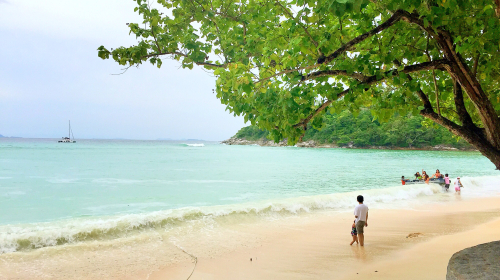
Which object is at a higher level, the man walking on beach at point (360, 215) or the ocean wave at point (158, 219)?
the man walking on beach at point (360, 215)

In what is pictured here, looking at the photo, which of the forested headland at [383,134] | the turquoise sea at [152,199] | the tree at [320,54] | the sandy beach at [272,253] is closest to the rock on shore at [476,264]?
the tree at [320,54]

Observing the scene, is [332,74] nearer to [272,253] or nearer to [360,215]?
[360,215]

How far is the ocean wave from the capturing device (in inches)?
352

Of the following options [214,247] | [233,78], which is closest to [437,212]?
[214,247]

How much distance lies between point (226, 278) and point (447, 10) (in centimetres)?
559

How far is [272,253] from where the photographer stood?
761 cm

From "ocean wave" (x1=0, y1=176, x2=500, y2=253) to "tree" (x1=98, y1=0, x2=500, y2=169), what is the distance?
7.04m

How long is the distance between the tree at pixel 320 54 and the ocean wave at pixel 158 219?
23.1ft

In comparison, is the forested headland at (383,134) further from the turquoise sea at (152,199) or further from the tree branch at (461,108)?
the tree branch at (461,108)

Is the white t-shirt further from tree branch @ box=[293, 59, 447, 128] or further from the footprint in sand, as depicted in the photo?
tree branch @ box=[293, 59, 447, 128]

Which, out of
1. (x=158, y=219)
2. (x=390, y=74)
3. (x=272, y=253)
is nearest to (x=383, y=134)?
(x=158, y=219)

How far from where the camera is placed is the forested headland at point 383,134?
3430 inches

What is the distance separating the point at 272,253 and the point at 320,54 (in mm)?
5164

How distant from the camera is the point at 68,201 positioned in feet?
57.3
